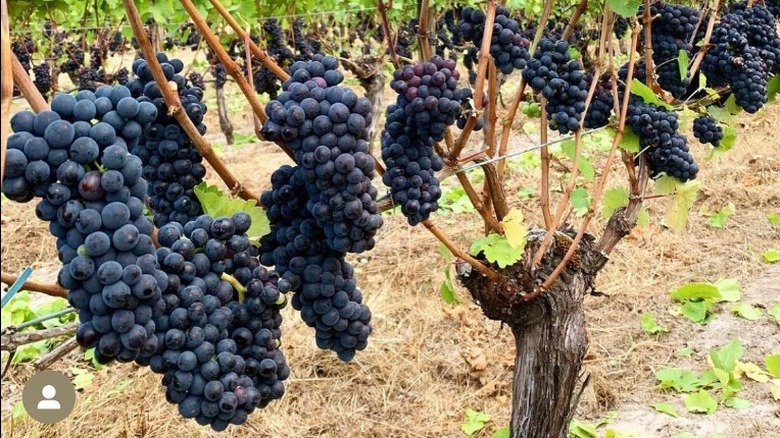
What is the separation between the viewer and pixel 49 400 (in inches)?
Answer: 40.8

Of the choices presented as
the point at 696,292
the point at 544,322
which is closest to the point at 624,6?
the point at 544,322

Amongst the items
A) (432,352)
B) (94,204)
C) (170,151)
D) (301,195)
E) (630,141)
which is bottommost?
(432,352)

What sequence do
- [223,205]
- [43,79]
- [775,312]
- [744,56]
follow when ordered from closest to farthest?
1. [223,205]
2. [744,56]
3. [775,312]
4. [43,79]

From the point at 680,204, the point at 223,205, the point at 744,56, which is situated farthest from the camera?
the point at 744,56

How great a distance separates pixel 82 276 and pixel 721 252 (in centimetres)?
461

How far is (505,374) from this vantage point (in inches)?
142

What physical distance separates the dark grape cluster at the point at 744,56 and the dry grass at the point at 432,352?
1.46 metres

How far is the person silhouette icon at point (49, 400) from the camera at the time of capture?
1.03 metres

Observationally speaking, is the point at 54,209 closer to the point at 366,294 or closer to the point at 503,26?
the point at 503,26

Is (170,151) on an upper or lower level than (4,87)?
lower

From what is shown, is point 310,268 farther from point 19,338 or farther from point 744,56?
point 744,56

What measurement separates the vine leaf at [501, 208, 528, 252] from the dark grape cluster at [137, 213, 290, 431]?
34.8 inches

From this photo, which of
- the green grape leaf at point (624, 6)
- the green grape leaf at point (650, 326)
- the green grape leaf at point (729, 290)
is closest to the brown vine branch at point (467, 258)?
the green grape leaf at point (624, 6)

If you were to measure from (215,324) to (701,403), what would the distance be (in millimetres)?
2724
